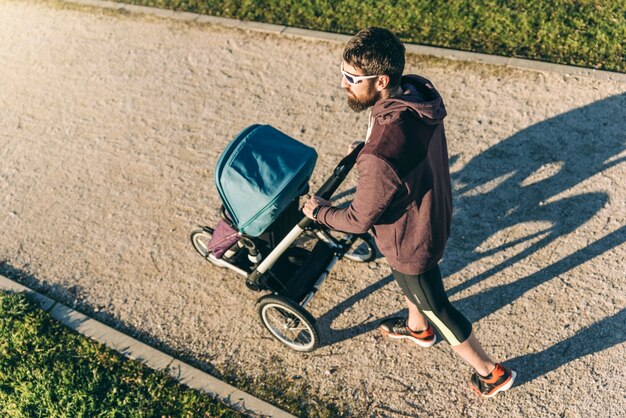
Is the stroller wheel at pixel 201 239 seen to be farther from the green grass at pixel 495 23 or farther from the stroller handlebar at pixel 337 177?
the green grass at pixel 495 23

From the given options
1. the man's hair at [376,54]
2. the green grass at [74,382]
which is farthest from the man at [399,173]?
the green grass at [74,382]

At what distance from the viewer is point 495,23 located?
634 centimetres

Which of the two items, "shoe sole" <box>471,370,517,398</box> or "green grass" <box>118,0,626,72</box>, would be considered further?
"green grass" <box>118,0,626,72</box>

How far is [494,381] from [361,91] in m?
2.27

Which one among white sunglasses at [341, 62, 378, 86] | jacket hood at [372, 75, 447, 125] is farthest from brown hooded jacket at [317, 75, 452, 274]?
white sunglasses at [341, 62, 378, 86]

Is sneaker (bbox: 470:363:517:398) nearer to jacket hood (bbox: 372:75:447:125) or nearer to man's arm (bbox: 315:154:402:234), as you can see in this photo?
man's arm (bbox: 315:154:402:234)

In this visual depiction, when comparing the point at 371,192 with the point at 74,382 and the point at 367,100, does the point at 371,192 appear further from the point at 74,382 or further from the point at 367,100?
the point at 74,382

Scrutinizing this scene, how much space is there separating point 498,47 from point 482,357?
3.73 m

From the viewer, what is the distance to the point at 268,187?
3.54 meters

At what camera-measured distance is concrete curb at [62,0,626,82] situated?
586 centimetres

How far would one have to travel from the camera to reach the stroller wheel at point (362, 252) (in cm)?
474

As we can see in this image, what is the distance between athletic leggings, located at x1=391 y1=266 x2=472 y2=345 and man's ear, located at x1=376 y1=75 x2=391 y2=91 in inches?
43.9

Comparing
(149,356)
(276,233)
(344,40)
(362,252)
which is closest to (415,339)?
(362,252)

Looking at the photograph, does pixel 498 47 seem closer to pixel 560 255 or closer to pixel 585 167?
pixel 585 167
